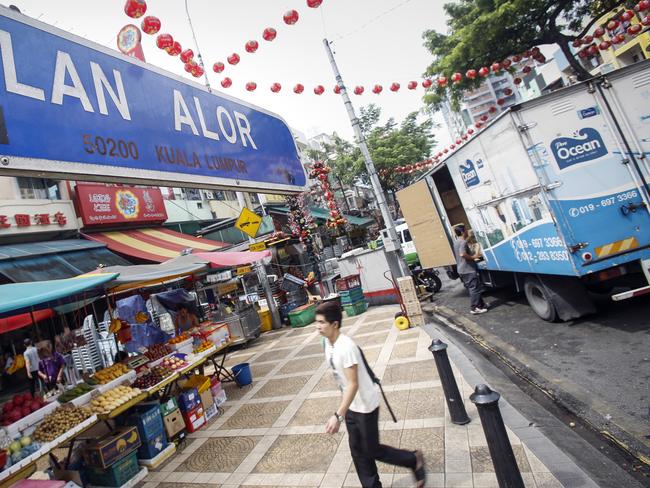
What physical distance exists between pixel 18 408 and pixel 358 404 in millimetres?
4706

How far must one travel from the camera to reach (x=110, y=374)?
5.88m

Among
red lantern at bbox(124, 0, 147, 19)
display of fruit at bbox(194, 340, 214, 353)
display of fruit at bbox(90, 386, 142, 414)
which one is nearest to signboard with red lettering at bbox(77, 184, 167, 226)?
display of fruit at bbox(194, 340, 214, 353)

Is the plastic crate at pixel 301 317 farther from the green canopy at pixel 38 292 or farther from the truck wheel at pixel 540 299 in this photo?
the green canopy at pixel 38 292

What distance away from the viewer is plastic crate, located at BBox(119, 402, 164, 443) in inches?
206

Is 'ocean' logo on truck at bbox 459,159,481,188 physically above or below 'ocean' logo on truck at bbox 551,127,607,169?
above

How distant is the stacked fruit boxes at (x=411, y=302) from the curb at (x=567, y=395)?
4.52 ft

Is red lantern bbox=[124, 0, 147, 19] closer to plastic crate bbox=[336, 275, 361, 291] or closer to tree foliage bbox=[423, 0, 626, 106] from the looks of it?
plastic crate bbox=[336, 275, 361, 291]

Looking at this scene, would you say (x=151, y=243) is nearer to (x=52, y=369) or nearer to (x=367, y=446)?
(x=52, y=369)

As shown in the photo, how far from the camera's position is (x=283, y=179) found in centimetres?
259

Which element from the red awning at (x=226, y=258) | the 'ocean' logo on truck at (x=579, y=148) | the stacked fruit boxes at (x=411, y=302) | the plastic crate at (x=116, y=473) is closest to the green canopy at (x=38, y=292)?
the plastic crate at (x=116, y=473)

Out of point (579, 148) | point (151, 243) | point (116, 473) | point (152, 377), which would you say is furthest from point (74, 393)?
point (151, 243)

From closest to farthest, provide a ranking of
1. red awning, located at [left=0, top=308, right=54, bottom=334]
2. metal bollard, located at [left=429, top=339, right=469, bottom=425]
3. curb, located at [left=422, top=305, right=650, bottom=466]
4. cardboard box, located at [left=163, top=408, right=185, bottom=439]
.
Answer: curb, located at [left=422, top=305, right=650, bottom=466], metal bollard, located at [left=429, top=339, right=469, bottom=425], cardboard box, located at [left=163, top=408, right=185, bottom=439], red awning, located at [left=0, top=308, right=54, bottom=334]

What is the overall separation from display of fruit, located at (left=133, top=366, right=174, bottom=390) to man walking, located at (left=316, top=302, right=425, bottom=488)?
4.17m

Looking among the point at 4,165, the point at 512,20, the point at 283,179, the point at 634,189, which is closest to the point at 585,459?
the point at 283,179
